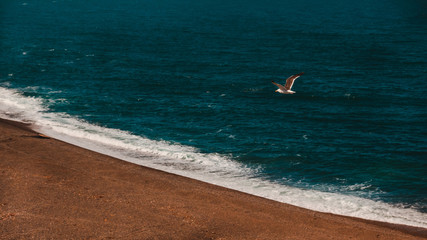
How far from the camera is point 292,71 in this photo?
64500 millimetres

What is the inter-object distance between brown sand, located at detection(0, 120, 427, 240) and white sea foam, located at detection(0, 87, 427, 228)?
153 centimetres

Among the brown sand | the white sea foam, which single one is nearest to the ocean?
the white sea foam

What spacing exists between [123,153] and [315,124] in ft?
59.6

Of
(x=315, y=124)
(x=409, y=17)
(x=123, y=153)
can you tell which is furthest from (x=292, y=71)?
(x=409, y=17)

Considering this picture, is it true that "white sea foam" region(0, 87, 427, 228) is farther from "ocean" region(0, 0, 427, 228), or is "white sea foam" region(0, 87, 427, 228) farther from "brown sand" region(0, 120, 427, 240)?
"brown sand" region(0, 120, 427, 240)

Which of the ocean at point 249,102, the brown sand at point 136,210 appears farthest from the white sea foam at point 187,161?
the brown sand at point 136,210

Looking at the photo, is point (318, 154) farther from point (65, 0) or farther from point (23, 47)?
point (65, 0)

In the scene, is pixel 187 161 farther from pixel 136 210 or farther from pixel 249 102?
pixel 249 102

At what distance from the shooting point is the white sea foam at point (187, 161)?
29.6 meters

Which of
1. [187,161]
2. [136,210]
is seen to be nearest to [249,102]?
[187,161]

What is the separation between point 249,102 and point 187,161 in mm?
16265

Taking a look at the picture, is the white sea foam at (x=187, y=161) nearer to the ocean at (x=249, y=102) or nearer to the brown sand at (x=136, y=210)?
the ocean at (x=249, y=102)

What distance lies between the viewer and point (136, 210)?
87.5ft

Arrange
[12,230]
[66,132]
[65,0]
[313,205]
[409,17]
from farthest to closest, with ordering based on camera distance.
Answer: [65,0] → [409,17] → [66,132] → [313,205] → [12,230]
